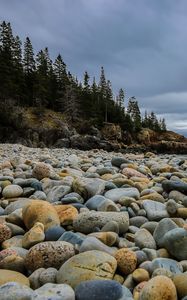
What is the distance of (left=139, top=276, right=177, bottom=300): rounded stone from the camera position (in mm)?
2459

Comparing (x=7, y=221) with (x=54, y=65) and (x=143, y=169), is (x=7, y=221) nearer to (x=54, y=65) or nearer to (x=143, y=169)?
(x=143, y=169)

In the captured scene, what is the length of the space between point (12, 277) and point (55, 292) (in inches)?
20.2

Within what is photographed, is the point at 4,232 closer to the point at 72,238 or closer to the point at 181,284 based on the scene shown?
the point at 72,238

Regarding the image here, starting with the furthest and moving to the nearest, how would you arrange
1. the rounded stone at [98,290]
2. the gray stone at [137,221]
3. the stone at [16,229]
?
1. the gray stone at [137,221]
2. the stone at [16,229]
3. the rounded stone at [98,290]

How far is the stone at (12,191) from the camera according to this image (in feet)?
17.2

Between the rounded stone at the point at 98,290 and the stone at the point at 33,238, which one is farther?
the stone at the point at 33,238

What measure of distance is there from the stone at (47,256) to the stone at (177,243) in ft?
2.97

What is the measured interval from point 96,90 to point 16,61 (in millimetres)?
19033

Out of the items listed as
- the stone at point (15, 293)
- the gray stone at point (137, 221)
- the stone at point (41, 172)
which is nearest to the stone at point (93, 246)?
the stone at point (15, 293)

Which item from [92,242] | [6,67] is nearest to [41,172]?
[92,242]

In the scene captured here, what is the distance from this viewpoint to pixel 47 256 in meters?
3.09

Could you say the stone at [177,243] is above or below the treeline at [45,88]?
below

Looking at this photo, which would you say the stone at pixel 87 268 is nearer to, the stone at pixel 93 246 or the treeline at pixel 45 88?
the stone at pixel 93 246

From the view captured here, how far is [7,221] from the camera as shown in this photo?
4215mm
